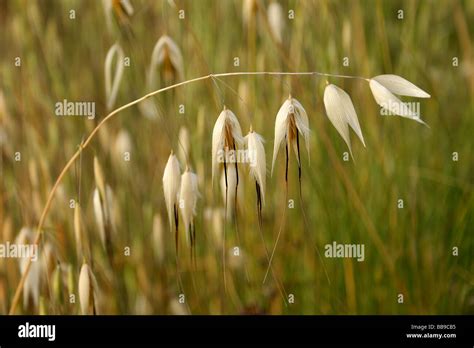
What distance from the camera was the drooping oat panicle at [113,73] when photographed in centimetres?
87

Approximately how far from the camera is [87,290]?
2.55 ft

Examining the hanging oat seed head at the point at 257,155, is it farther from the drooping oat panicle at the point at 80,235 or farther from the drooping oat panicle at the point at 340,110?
the drooping oat panicle at the point at 80,235

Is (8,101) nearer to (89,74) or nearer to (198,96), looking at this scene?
(89,74)

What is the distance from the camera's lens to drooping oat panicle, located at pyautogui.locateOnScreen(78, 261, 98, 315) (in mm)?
769

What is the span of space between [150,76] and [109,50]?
0.24 feet

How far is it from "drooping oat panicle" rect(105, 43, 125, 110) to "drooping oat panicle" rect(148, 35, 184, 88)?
0.04 metres

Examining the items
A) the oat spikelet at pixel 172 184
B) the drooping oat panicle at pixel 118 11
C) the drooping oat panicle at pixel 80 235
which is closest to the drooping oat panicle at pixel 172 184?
the oat spikelet at pixel 172 184

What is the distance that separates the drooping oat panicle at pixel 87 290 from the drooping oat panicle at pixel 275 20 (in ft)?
1.28

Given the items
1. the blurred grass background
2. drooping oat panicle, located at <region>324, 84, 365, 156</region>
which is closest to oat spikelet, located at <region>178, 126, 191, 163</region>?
the blurred grass background

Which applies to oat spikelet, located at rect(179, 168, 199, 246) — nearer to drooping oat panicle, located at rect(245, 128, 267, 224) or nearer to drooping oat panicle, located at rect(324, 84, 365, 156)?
drooping oat panicle, located at rect(245, 128, 267, 224)
